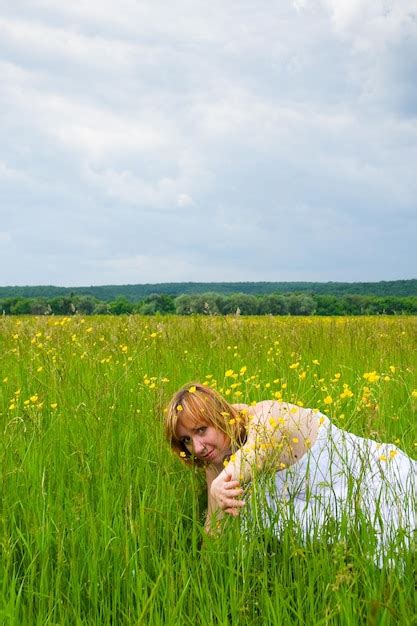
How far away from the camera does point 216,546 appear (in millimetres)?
2740

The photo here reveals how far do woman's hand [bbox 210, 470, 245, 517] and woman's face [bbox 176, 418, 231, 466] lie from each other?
558 mm

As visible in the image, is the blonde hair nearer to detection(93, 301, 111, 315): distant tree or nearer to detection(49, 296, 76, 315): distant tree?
detection(93, 301, 111, 315): distant tree

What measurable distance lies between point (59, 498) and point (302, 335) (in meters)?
6.36

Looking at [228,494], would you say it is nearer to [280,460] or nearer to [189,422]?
[280,460]

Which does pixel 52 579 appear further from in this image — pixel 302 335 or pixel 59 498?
pixel 302 335

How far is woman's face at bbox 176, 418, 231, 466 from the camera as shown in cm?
350

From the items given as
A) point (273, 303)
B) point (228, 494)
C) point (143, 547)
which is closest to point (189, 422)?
point (228, 494)

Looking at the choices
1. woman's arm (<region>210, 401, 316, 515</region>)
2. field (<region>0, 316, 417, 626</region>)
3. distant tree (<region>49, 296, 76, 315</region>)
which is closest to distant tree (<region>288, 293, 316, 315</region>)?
distant tree (<region>49, 296, 76, 315</region>)

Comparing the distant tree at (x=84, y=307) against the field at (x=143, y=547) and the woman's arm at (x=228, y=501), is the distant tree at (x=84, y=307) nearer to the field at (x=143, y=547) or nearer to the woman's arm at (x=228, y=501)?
the field at (x=143, y=547)

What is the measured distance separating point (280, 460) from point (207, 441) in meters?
0.56

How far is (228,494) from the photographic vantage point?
9.31 feet

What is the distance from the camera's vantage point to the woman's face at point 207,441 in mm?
3498

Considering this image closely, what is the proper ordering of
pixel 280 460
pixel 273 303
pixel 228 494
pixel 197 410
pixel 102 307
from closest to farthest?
pixel 228 494, pixel 280 460, pixel 197 410, pixel 102 307, pixel 273 303

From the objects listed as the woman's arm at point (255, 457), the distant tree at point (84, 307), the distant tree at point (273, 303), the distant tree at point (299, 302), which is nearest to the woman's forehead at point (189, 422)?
the woman's arm at point (255, 457)
